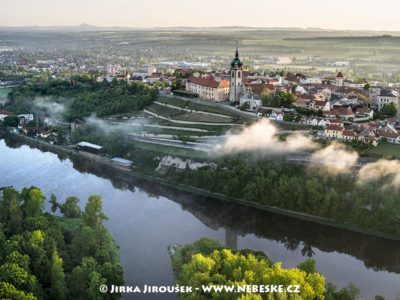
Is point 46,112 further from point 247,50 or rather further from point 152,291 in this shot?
point 247,50

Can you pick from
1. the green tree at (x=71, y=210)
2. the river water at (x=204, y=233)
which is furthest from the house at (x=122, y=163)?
the green tree at (x=71, y=210)

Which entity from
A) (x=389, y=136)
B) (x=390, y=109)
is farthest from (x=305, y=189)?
(x=390, y=109)

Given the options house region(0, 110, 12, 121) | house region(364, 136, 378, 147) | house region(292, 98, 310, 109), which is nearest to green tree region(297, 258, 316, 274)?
house region(364, 136, 378, 147)

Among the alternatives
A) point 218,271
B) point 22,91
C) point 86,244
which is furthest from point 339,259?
point 22,91

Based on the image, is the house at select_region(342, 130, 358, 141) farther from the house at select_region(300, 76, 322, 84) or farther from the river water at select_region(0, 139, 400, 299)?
the house at select_region(300, 76, 322, 84)

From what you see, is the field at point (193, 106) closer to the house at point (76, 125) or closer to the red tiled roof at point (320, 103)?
the red tiled roof at point (320, 103)
